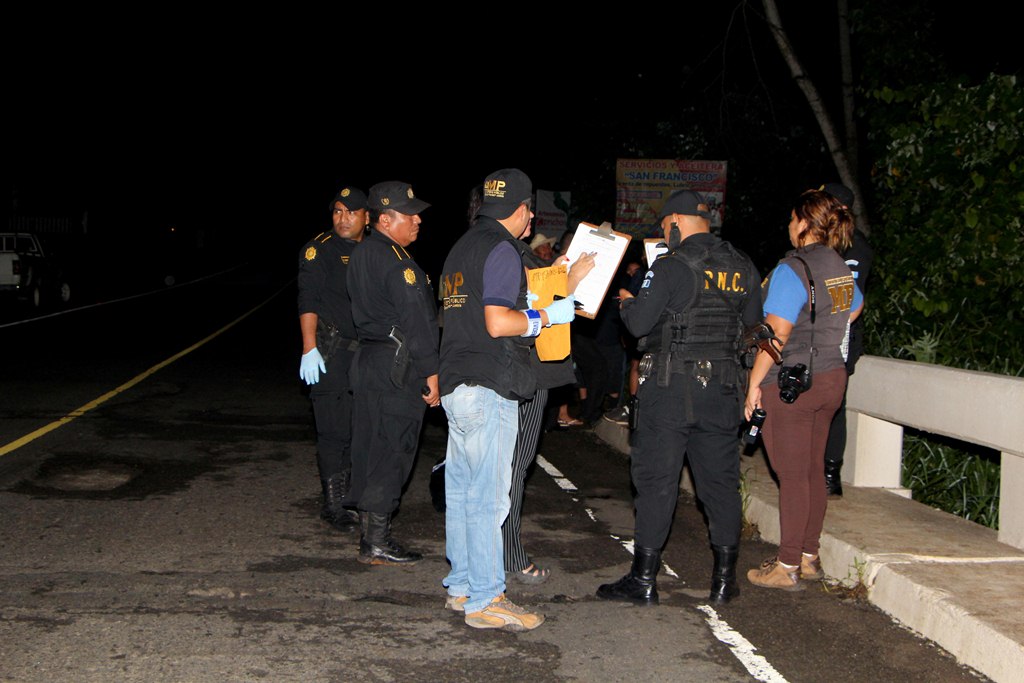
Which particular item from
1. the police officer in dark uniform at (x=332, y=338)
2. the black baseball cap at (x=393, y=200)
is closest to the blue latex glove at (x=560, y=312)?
the black baseball cap at (x=393, y=200)

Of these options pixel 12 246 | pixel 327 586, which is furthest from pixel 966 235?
pixel 12 246

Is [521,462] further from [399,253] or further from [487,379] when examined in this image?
[399,253]

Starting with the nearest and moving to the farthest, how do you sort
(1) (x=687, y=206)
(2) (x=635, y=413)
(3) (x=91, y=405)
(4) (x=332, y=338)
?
(1) (x=687, y=206), (2) (x=635, y=413), (4) (x=332, y=338), (3) (x=91, y=405)

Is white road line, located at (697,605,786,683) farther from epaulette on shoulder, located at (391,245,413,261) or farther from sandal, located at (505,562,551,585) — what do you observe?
epaulette on shoulder, located at (391,245,413,261)

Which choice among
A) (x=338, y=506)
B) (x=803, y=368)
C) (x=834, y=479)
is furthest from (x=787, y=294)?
(x=338, y=506)

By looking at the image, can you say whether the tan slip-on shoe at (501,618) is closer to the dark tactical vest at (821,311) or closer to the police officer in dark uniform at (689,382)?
the police officer in dark uniform at (689,382)

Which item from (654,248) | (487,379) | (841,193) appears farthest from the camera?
(841,193)

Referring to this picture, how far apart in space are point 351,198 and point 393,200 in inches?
45.9

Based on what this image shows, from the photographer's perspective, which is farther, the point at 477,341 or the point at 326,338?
the point at 326,338

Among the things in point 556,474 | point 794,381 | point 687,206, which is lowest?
point 556,474

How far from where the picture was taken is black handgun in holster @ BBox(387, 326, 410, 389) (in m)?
6.07

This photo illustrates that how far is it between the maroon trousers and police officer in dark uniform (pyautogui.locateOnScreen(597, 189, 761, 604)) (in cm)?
45

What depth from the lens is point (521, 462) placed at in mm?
6016

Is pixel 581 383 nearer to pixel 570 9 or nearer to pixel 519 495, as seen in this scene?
pixel 519 495
